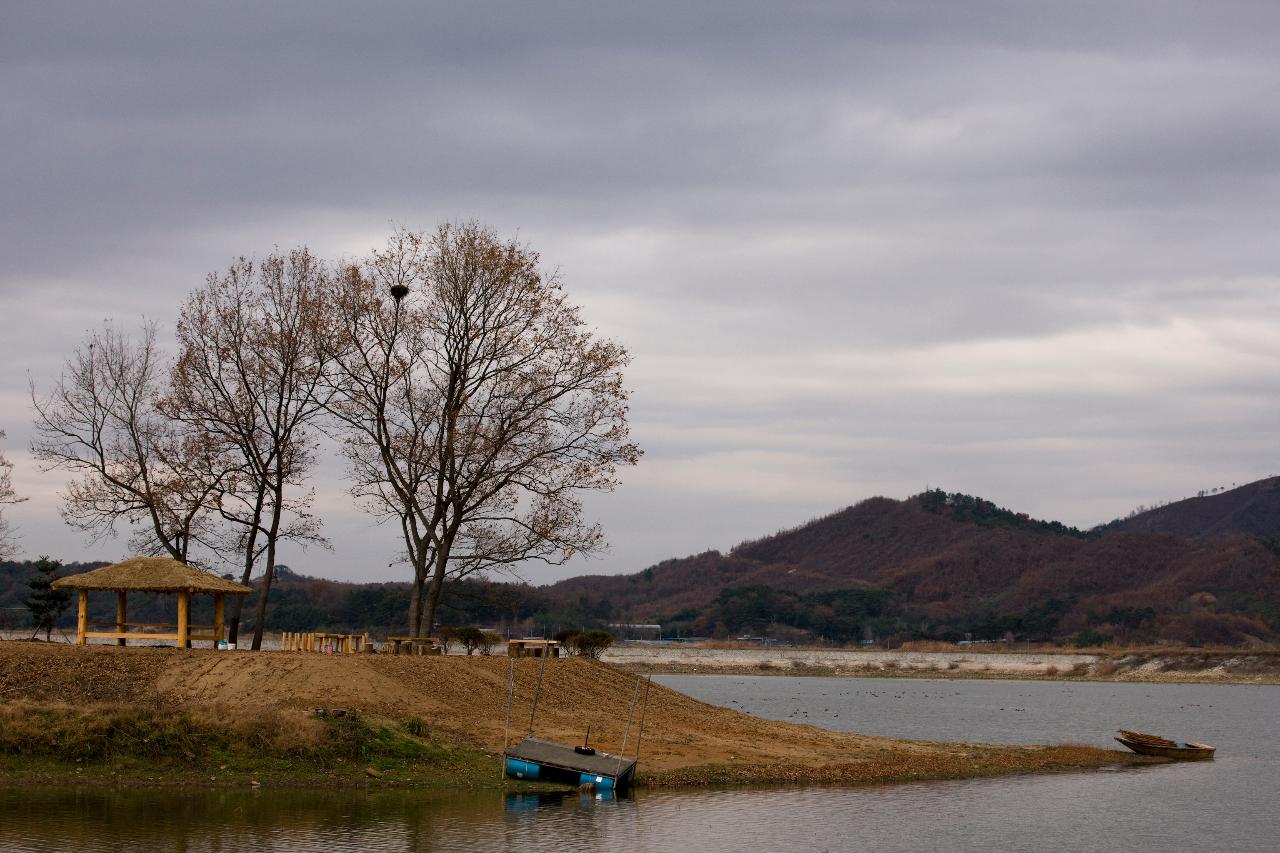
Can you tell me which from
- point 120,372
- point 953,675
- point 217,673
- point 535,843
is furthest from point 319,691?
point 953,675

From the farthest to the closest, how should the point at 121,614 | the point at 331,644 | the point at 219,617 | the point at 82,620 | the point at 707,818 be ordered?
the point at 219,617 → the point at 331,644 → the point at 121,614 → the point at 82,620 → the point at 707,818

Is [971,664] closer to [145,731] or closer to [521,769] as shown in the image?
[521,769]

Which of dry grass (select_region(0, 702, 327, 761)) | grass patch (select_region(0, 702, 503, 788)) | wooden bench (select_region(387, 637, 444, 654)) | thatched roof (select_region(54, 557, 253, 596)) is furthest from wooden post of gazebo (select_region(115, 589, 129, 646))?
grass patch (select_region(0, 702, 503, 788))

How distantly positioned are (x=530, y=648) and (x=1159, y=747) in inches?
941

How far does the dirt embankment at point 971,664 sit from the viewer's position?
155 metres

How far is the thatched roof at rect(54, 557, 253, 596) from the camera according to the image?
134 ft

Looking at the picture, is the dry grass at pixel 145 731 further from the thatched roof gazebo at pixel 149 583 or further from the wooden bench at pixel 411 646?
the wooden bench at pixel 411 646

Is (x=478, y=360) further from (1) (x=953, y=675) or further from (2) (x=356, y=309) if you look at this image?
(1) (x=953, y=675)

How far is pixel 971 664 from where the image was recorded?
17012 cm

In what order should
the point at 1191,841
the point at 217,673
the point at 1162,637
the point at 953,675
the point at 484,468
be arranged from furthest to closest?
the point at 1162,637 → the point at 953,675 → the point at 484,468 → the point at 217,673 → the point at 1191,841

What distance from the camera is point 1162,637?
654ft

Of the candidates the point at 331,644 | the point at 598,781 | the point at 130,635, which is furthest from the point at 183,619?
the point at 598,781

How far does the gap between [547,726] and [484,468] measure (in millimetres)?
12159

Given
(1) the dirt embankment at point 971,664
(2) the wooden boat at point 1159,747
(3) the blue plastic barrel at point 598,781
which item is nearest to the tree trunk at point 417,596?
(3) the blue plastic barrel at point 598,781
